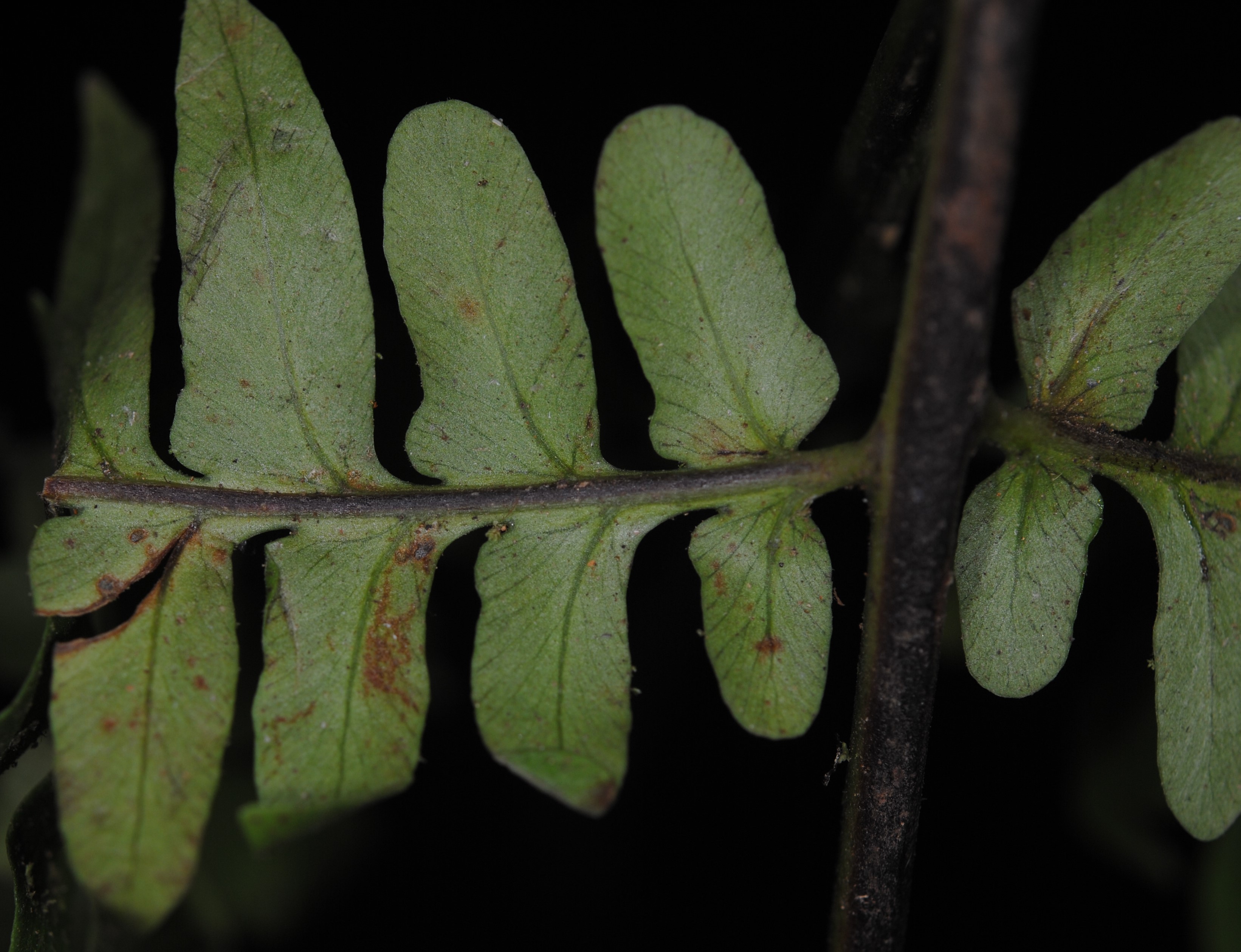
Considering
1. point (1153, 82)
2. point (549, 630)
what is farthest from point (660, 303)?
point (1153, 82)

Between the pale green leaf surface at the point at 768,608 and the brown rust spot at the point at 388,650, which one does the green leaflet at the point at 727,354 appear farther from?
the brown rust spot at the point at 388,650

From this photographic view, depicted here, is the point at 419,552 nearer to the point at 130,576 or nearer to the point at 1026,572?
the point at 130,576

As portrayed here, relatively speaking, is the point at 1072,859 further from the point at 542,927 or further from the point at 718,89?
the point at 718,89

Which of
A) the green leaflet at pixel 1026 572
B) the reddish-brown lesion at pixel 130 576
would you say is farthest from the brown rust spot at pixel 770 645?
the reddish-brown lesion at pixel 130 576

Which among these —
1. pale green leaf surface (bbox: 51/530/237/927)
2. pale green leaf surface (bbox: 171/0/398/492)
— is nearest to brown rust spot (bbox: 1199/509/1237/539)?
pale green leaf surface (bbox: 171/0/398/492)

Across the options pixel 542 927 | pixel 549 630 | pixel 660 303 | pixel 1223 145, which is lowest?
pixel 542 927

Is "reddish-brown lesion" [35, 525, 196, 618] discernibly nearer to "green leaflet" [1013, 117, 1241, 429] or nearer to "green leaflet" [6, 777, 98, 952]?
"green leaflet" [6, 777, 98, 952]
